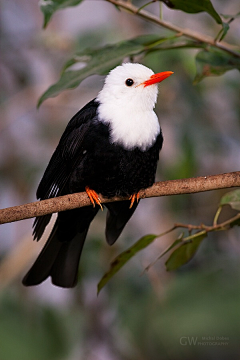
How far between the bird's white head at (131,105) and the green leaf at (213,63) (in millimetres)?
160

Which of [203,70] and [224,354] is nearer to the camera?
[203,70]

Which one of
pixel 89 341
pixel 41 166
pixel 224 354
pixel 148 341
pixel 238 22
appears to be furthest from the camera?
pixel 238 22

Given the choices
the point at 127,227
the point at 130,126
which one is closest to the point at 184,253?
the point at 130,126

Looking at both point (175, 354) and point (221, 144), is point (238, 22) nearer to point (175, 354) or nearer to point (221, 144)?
point (221, 144)

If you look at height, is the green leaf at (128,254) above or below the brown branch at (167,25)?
below

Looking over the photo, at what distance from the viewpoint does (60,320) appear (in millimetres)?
3670

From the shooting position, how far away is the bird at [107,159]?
2.83m

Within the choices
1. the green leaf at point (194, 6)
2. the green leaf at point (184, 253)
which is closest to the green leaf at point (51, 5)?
the green leaf at point (194, 6)

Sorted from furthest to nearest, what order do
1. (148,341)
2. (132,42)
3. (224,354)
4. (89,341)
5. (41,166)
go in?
1. (41,166)
2. (89,341)
3. (224,354)
4. (148,341)
5. (132,42)

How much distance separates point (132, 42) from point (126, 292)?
2068mm

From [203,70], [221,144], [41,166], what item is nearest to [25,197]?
[41,166]

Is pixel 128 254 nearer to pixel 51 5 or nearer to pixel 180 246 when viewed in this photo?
pixel 180 246

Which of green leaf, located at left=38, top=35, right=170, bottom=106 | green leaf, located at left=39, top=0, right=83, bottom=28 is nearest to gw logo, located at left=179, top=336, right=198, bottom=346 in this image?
green leaf, located at left=38, top=35, right=170, bottom=106

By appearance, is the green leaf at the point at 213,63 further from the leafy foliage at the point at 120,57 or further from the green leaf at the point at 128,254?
the green leaf at the point at 128,254
